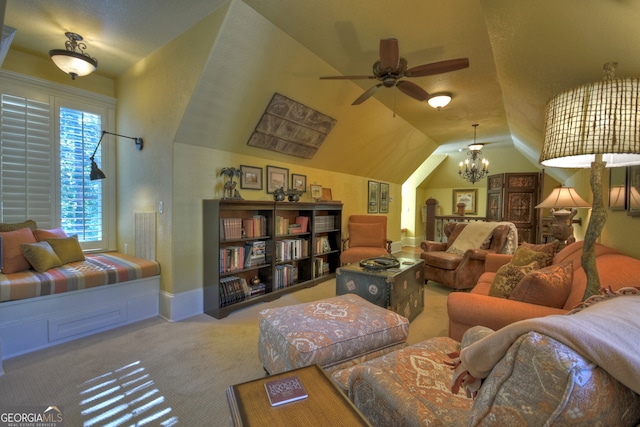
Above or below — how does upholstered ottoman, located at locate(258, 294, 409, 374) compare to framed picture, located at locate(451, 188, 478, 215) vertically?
below

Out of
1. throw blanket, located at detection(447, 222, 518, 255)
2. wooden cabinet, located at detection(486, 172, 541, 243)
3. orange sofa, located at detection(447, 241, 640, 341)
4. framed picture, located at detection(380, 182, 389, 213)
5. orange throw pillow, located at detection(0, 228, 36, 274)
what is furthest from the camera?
framed picture, located at detection(380, 182, 389, 213)

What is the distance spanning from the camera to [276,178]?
12.6 ft

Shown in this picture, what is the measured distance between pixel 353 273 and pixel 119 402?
191 cm

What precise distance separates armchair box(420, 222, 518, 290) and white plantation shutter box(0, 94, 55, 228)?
4.97 meters

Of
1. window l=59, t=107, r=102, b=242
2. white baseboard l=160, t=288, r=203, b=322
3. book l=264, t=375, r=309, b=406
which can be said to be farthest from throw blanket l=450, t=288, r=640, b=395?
window l=59, t=107, r=102, b=242

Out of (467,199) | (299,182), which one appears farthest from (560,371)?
(467,199)

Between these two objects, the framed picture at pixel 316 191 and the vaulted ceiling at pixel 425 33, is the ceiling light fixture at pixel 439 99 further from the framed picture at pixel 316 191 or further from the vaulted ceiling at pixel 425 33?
the framed picture at pixel 316 191

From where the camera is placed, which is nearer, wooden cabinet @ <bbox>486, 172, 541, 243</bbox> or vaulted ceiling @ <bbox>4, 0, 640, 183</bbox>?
vaulted ceiling @ <bbox>4, 0, 640, 183</bbox>

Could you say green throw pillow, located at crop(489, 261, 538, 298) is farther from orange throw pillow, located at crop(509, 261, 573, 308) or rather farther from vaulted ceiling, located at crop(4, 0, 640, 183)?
vaulted ceiling, located at crop(4, 0, 640, 183)

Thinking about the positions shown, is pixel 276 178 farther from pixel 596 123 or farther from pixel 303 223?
pixel 596 123

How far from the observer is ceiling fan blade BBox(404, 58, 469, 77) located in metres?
2.10

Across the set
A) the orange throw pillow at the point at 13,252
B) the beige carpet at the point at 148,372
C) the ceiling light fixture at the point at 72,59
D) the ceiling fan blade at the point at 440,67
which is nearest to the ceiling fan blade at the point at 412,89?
the ceiling fan blade at the point at 440,67

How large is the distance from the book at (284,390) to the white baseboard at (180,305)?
7.73 ft

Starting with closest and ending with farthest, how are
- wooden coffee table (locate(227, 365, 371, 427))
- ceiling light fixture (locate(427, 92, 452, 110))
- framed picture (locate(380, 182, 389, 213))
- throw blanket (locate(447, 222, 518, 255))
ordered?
wooden coffee table (locate(227, 365, 371, 427)) < ceiling light fixture (locate(427, 92, 452, 110)) < throw blanket (locate(447, 222, 518, 255)) < framed picture (locate(380, 182, 389, 213))
